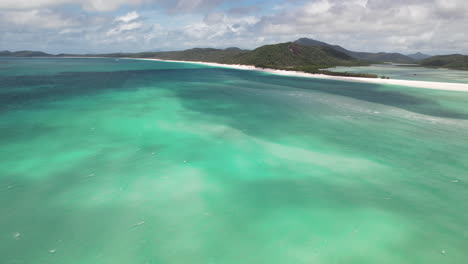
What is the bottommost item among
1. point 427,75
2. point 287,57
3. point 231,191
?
point 231,191

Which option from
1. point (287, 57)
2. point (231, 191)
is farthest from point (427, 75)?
point (231, 191)

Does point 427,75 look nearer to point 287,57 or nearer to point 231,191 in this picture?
point 287,57

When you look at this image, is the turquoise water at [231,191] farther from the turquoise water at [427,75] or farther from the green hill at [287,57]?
the green hill at [287,57]

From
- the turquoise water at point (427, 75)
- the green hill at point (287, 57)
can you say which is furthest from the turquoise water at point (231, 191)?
the green hill at point (287, 57)

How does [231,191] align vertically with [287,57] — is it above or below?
below

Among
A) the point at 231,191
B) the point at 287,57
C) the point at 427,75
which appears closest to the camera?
the point at 231,191

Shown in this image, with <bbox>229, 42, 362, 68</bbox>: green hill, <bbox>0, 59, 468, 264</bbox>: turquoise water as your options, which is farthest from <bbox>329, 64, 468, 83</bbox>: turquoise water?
<bbox>0, 59, 468, 264</bbox>: turquoise water

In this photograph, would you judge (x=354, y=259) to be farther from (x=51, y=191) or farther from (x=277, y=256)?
(x=51, y=191)

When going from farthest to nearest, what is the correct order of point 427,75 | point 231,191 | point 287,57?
1. point 287,57
2. point 427,75
3. point 231,191
